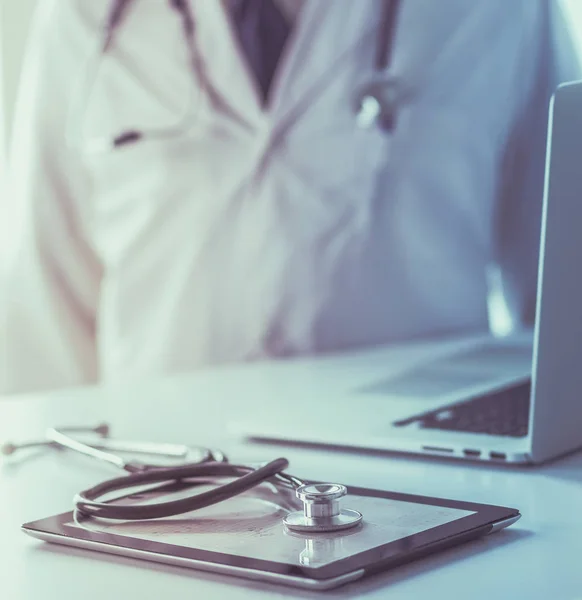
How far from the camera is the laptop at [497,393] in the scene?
1.75 ft

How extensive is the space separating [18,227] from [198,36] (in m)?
0.52

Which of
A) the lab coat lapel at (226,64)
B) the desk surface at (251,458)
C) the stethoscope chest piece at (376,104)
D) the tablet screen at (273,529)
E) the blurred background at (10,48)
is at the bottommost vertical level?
the desk surface at (251,458)

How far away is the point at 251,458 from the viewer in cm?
66

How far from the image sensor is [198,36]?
1.46 meters

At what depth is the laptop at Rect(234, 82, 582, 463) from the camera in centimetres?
53

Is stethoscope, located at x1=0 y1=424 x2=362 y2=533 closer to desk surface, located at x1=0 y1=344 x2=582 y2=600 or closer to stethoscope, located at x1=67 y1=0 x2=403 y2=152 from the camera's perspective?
desk surface, located at x1=0 y1=344 x2=582 y2=600

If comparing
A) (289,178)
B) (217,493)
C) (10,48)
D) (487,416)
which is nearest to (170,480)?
(217,493)

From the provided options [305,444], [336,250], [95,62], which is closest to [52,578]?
[305,444]

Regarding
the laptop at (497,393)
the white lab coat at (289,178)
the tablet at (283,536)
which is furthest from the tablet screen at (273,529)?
the white lab coat at (289,178)

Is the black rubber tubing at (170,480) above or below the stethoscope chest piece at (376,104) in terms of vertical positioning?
below

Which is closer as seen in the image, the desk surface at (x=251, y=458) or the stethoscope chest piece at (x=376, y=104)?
the desk surface at (x=251, y=458)

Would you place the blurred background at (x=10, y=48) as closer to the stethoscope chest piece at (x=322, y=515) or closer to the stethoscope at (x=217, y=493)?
the stethoscope at (x=217, y=493)

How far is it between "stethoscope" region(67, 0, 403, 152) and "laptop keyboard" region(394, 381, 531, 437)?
790 mm

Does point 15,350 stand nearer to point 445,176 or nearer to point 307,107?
point 307,107
